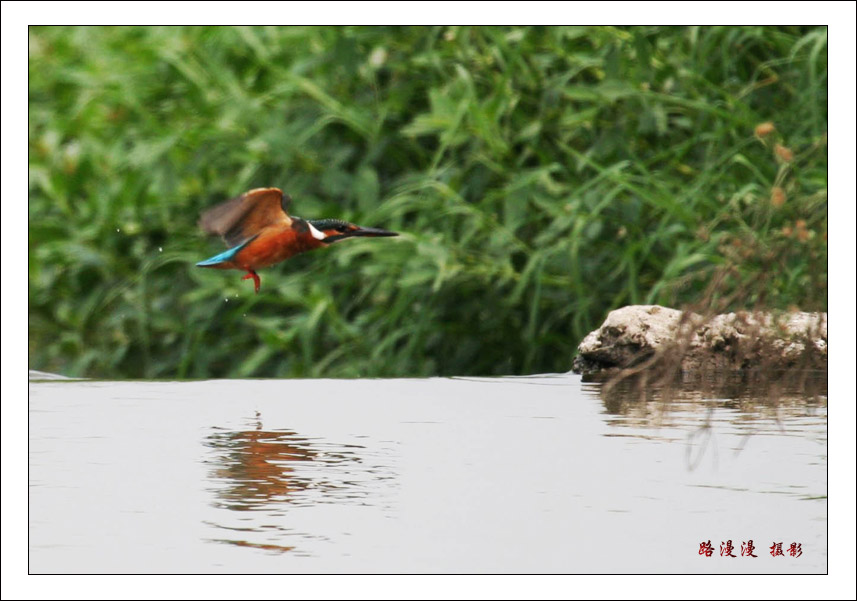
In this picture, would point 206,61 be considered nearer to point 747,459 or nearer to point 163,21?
point 163,21

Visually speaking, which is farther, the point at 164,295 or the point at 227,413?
the point at 164,295

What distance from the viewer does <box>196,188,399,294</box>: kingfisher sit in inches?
75.7

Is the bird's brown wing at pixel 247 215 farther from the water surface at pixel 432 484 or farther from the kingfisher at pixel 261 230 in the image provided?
the water surface at pixel 432 484

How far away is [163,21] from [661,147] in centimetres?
137

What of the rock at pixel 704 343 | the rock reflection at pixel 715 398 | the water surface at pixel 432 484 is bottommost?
the water surface at pixel 432 484

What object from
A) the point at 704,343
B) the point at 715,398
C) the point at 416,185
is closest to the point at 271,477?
the point at 715,398

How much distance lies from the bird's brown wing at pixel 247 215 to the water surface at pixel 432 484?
A: 37cm

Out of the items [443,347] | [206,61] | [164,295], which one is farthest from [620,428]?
[206,61]

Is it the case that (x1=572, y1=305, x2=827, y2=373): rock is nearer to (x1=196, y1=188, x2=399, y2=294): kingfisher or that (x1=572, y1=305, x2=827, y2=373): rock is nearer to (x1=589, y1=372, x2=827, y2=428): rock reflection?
(x1=589, y1=372, x2=827, y2=428): rock reflection

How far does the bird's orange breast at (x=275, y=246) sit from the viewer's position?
193cm

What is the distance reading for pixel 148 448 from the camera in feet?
6.59

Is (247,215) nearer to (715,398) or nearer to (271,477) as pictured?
(271,477)

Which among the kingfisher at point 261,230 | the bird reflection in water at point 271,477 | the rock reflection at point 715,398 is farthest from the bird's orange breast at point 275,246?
the rock reflection at point 715,398

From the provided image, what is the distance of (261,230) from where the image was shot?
6.40ft
